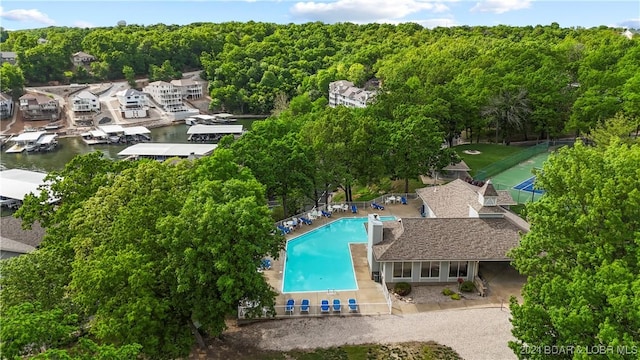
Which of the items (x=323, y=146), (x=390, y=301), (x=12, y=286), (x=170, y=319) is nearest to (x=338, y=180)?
(x=323, y=146)

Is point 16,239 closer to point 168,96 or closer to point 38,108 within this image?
point 38,108

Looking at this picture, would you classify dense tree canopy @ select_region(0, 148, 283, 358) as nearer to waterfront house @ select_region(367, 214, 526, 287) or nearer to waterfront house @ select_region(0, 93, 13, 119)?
waterfront house @ select_region(367, 214, 526, 287)

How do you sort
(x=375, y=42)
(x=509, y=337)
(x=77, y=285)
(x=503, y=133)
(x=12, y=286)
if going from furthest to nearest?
(x=375, y=42), (x=503, y=133), (x=509, y=337), (x=12, y=286), (x=77, y=285)

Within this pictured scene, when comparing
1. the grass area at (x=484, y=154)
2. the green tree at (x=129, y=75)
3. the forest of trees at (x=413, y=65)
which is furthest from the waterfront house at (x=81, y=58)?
the grass area at (x=484, y=154)

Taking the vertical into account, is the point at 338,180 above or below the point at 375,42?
below

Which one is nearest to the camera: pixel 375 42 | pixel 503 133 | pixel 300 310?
pixel 300 310

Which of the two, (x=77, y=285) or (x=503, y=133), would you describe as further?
(x=503, y=133)

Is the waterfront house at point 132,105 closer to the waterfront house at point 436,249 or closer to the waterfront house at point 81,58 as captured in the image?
the waterfront house at point 81,58

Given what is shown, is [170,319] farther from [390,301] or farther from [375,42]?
[375,42]
